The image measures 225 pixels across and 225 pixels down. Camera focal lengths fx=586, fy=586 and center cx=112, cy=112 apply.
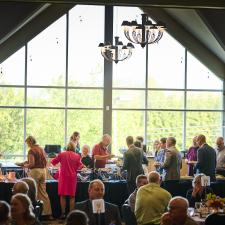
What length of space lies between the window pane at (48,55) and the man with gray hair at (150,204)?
9628 mm

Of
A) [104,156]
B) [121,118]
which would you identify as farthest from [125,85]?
[104,156]

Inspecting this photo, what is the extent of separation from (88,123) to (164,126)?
2.20 meters

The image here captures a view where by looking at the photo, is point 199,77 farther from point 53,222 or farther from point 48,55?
point 53,222

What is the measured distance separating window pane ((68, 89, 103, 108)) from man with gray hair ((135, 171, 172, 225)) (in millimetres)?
9477

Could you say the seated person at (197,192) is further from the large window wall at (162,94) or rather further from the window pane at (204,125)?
the window pane at (204,125)

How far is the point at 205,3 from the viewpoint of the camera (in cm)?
891

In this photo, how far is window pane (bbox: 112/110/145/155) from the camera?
16531mm

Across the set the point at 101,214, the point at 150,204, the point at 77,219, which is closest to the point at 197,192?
the point at 150,204

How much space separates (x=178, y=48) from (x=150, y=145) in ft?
9.48

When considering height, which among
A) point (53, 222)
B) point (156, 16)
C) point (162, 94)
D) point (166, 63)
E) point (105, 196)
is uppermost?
point (156, 16)

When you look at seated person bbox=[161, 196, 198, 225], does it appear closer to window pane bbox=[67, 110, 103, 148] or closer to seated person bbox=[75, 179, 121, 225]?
seated person bbox=[75, 179, 121, 225]

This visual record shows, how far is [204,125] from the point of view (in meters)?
17.0

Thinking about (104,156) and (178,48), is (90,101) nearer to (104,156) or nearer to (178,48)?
(178,48)

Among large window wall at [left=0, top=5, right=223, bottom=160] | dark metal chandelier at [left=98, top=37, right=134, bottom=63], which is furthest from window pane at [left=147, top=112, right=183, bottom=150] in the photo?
dark metal chandelier at [left=98, top=37, right=134, bottom=63]
